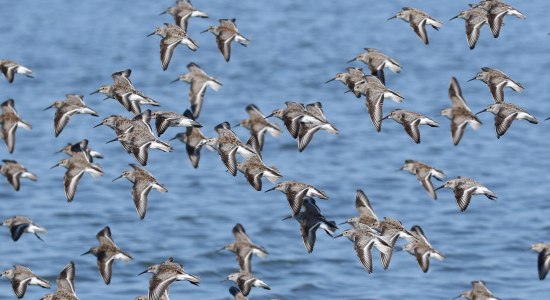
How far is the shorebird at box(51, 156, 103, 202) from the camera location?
16828 mm

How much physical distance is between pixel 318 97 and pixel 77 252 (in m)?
14.9

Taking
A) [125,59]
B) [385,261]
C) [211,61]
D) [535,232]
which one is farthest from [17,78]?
[385,261]

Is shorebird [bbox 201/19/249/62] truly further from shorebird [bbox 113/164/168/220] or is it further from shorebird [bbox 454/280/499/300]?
shorebird [bbox 454/280/499/300]

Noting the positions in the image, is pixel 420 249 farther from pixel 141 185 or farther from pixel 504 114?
Answer: pixel 141 185

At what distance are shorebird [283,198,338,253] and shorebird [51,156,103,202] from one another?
248cm

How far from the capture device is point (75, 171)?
17.2 meters

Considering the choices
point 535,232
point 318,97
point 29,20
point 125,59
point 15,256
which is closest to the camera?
point 15,256

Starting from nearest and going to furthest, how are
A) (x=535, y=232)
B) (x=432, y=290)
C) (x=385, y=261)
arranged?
(x=385, y=261)
(x=432, y=290)
(x=535, y=232)

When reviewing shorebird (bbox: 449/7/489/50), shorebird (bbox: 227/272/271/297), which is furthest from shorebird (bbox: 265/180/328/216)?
shorebird (bbox: 449/7/489/50)

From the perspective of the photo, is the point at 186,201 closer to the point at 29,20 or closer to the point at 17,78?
the point at 17,78

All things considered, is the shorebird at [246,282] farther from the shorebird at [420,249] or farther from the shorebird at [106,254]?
the shorebird at [420,249]

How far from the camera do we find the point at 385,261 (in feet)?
53.3

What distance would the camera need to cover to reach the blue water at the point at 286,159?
25.8 m

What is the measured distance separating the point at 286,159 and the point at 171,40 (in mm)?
16141
